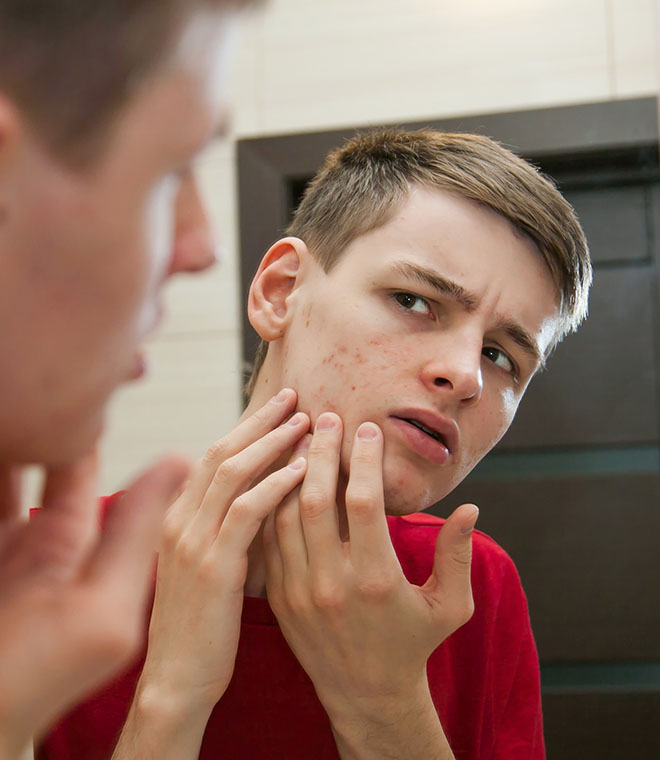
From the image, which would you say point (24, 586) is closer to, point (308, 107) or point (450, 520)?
point (450, 520)

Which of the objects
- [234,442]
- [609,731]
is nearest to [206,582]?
[234,442]

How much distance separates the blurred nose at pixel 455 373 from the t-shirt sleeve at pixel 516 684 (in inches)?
10.9

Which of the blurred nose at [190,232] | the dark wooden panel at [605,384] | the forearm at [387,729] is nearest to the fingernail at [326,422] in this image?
the forearm at [387,729]

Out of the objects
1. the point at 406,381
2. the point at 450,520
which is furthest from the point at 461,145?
the point at 450,520

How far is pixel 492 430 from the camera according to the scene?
712 mm

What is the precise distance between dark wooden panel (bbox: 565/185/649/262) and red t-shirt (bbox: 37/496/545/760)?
419 millimetres

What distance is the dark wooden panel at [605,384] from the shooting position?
1.01 meters

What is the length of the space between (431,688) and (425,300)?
14.1 inches

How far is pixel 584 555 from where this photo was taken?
1.01 meters

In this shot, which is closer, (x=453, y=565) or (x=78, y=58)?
(x=78, y=58)

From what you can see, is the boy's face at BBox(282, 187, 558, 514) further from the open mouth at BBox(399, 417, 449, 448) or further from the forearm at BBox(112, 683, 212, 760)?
the forearm at BBox(112, 683, 212, 760)

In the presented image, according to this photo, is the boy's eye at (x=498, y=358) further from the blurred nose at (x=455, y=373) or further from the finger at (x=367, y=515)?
the finger at (x=367, y=515)

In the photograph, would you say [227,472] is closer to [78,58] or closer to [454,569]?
[454,569]

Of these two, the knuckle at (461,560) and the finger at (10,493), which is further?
the knuckle at (461,560)
